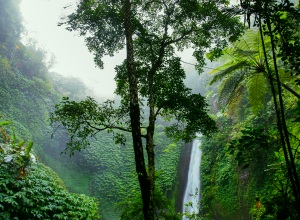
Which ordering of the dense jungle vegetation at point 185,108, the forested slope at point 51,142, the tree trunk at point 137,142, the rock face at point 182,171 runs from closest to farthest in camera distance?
the dense jungle vegetation at point 185,108 < the tree trunk at point 137,142 < the rock face at point 182,171 < the forested slope at point 51,142

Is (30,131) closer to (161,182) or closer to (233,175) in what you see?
(161,182)

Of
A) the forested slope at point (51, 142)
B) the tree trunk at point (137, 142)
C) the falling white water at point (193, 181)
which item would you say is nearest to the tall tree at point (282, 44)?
the tree trunk at point (137, 142)

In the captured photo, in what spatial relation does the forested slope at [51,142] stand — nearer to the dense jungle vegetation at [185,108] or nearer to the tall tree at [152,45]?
the dense jungle vegetation at [185,108]

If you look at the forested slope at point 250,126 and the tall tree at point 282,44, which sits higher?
the forested slope at point 250,126

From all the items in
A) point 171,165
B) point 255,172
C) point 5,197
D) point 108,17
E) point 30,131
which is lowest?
point 5,197

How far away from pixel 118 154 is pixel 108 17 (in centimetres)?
1283

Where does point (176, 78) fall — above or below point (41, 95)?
below

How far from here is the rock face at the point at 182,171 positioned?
13.0m

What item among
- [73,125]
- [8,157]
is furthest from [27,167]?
[73,125]

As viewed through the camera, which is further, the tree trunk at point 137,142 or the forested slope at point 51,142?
the forested slope at point 51,142

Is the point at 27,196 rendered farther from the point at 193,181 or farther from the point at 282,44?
the point at 193,181

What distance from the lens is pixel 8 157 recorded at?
494 centimetres

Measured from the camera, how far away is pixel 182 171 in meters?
15.0

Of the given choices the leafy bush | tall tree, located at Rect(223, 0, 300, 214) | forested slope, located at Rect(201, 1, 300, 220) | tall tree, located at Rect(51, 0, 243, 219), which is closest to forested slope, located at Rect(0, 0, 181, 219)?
forested slope, located at Rect(201, 1, 300, 220)
